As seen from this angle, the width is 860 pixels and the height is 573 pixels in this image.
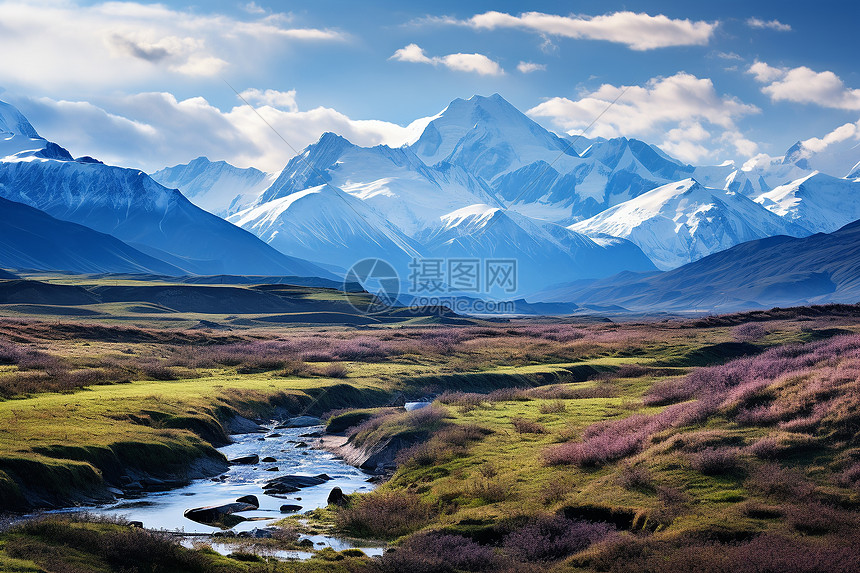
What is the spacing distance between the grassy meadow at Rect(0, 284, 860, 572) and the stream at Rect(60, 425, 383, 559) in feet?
4.10

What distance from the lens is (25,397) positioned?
38.1m

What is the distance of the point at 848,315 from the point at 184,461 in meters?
123

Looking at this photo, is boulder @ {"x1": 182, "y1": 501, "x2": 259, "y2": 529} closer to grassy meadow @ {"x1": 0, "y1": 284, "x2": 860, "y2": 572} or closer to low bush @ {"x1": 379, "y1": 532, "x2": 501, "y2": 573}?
grassy meadow @ {"x1": 0, "y1": 284, "x2": 860, "y2": 572}

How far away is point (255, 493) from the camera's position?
2845 centimetres

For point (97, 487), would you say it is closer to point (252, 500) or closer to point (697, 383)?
point (252, 500)

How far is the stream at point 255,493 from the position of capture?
22681mm

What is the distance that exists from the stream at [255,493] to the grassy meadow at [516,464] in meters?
1.25

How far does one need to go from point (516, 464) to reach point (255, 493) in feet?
33.8

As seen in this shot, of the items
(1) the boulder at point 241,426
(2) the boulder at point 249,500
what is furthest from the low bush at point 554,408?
(2) the boulder at point 249,500

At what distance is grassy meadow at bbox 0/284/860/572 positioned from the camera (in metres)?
18.1

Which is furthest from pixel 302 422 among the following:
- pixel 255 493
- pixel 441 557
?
pixel 441 557

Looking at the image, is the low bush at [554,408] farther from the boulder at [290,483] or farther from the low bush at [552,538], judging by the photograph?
the low bush at [552,538]

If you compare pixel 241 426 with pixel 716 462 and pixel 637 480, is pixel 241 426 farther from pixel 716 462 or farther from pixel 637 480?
pixel 716 462

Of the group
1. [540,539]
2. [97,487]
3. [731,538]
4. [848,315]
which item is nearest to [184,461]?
[97,487]
